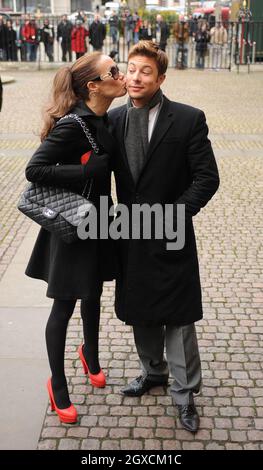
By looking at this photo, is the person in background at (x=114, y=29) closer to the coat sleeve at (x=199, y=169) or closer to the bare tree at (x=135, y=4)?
the bare tree at (x=135, y=4)

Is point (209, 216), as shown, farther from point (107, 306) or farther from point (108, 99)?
point (108, 99)

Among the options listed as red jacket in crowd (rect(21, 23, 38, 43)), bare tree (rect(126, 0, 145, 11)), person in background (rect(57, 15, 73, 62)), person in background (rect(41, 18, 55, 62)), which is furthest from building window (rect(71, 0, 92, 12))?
red jacket in crowd (rect(21, 23, 38, 43))

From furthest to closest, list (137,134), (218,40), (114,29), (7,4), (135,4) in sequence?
(7,4) → (135,4) → (114,29) → (218,40) → (137,134)

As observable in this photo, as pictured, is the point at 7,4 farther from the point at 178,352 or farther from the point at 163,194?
the point at 178,352

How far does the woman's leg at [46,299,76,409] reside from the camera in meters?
3.12

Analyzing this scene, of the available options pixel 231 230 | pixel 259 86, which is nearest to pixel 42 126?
pixel 231 230

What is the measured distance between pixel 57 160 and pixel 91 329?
1.03 m

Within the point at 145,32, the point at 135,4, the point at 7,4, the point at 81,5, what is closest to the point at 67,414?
the point at 145,32

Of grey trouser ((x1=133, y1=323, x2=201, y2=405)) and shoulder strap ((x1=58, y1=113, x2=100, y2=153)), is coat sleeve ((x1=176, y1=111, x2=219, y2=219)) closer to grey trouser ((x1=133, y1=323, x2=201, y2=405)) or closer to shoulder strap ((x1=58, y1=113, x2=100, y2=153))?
shoulder strap ((x1=58, y1=113, x2=100, y2=153))

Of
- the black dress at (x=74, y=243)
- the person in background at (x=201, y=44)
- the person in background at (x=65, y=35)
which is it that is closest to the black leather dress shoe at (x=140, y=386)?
the black dress at (x=74, y=243)

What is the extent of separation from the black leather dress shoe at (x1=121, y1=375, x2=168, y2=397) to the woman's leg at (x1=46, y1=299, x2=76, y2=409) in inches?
15.1

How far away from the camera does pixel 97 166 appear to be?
283cm

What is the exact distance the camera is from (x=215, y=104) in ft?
45.1

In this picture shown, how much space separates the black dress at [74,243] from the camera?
2812 millimetres
